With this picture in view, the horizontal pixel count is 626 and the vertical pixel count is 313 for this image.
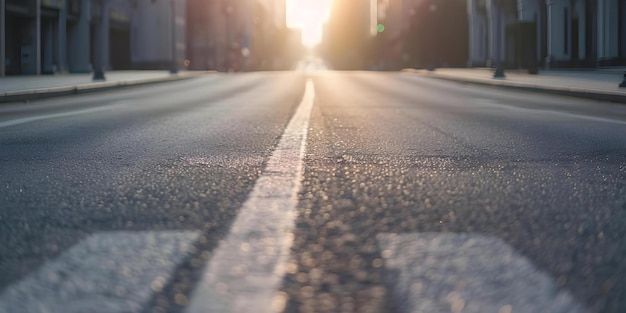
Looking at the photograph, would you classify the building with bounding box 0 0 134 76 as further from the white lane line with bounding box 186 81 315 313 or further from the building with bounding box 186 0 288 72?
the white lane line with bounding box 186 81 315 313

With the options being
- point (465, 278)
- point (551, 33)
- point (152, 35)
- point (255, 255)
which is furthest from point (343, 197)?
point (152, 35)

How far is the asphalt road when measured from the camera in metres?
2.43

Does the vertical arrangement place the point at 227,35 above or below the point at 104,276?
above

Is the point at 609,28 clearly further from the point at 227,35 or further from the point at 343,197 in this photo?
the point at 227,35

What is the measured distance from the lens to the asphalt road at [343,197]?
2432 mm

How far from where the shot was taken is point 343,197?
13.1ft

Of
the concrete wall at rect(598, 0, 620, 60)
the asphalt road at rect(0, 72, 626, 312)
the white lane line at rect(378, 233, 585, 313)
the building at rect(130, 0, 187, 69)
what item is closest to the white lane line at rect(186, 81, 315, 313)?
the asphalt road at rect(0, 72, 626, 312)

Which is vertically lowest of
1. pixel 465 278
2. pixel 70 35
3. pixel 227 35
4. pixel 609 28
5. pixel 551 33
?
pixel 465 278

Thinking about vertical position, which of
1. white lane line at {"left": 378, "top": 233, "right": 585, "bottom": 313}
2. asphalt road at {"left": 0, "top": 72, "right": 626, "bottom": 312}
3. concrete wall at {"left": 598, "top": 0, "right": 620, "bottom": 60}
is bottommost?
white lane line at {"left": 378, "top": 233, "right": 585, "bottom": 313}

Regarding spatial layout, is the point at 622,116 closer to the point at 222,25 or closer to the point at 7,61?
the point at 7,61

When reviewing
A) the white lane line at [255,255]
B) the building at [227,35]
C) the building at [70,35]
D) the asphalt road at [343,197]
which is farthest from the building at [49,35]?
the white lane line at [255,255]

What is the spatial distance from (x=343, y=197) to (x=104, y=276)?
1.79m

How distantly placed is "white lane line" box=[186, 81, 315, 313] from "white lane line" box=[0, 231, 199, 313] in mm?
143

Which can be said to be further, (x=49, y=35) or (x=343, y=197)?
(x=49, y=35)
